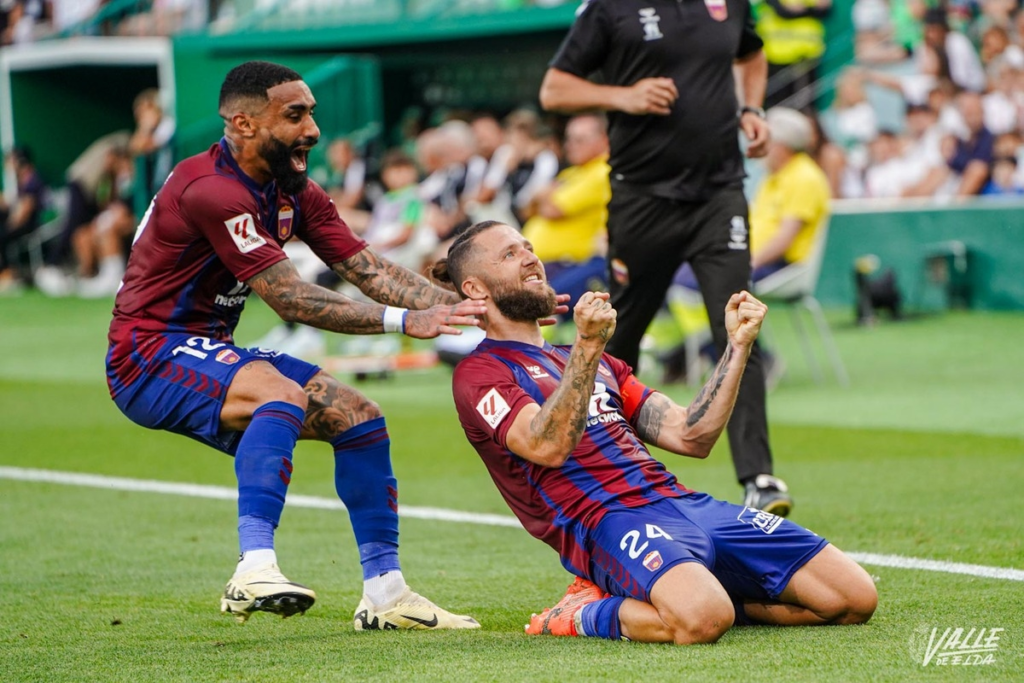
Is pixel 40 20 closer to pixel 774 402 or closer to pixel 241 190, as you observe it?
pixel 774 402

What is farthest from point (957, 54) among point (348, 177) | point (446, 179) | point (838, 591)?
point (838, 591)

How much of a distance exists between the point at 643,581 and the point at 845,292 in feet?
42.2

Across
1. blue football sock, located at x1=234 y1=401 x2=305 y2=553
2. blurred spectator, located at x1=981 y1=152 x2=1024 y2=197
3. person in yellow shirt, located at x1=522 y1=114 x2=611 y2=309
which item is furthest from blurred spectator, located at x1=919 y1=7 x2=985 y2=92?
blue football sock, located at x1=234 y1=401 x2=305 y2=553

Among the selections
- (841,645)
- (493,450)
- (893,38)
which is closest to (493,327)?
(493,450)

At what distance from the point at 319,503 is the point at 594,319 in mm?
3962

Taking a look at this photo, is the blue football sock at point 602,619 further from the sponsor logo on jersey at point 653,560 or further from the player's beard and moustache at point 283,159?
the player's beard and moustache at point 283,159

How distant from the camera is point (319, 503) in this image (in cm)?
803

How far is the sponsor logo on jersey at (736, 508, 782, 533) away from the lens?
4844 millimetres

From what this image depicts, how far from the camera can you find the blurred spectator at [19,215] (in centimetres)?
2733

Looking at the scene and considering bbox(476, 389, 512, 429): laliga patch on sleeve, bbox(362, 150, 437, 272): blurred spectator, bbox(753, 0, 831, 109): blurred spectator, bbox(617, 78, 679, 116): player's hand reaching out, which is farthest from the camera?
bbox(753, 0, 831, 109): blurred spectator

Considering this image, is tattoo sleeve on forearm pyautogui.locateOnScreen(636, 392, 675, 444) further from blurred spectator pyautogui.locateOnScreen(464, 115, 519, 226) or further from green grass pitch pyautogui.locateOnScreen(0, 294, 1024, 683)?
blurred spectator pyautogui.locateOnScreen(464, 115, 519, 226)

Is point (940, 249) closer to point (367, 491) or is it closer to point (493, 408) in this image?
point (367, 491)

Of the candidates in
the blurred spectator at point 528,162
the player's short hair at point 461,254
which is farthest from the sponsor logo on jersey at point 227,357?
the blurred spectator at point 528,162

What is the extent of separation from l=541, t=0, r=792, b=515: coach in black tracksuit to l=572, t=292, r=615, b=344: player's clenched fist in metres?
2.61
